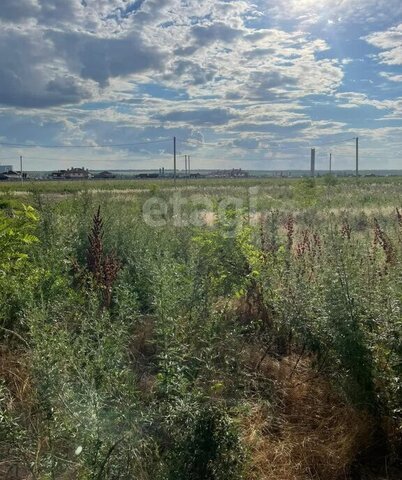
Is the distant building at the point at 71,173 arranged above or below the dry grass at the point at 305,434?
above

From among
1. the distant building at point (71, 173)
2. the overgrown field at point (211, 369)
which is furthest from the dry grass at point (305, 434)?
the distant building at point (71, 173)

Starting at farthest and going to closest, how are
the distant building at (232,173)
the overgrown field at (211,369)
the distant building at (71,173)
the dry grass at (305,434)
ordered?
1. the distant building at (232,173)
2. the distant building at (71,173)
3. the dry grass at (305,434)
4. the overgrown field at (211,369)

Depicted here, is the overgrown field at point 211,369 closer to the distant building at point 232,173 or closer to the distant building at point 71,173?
the distant building at point 71,173

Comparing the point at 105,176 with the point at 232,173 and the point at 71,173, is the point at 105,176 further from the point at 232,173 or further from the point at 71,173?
the point at 232,173

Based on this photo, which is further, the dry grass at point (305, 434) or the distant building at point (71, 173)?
the distant building at point (71, 173)

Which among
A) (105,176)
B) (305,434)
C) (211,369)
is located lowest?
(305,434)

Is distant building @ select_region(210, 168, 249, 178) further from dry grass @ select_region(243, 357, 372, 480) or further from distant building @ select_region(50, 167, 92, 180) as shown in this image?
dry grass @ select_region(243, 357, 372, 480)

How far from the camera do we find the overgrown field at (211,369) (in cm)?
246

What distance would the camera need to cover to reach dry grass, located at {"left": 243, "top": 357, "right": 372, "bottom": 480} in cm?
296

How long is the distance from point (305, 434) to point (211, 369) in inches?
32.1

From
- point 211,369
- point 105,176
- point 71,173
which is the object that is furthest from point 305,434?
point 105,176

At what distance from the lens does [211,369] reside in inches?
125

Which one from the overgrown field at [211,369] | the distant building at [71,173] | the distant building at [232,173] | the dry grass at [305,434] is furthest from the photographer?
the distant building at [232,173]

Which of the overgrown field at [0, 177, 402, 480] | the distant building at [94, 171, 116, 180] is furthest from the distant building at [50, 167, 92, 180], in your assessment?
the overgrown field at [0, 177, 402, 480]
